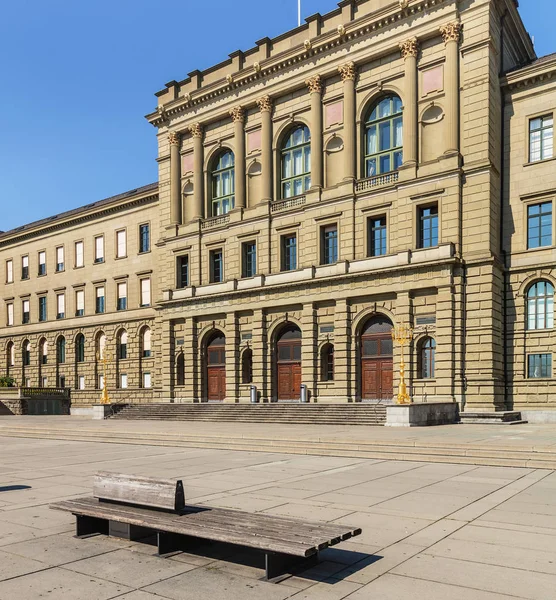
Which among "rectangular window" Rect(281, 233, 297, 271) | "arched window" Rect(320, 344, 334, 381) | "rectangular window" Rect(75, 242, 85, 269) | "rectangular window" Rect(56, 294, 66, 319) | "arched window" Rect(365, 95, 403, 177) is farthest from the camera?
"rectangular window" Rect(56, 294, 66, 319)

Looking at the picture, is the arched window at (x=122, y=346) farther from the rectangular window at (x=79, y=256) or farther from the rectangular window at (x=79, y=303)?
the rectangular window at (x=79, y=256)

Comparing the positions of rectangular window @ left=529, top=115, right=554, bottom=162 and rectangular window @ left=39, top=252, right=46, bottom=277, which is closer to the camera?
rectangular window @ left=529, top=115, right=554, bottom=162

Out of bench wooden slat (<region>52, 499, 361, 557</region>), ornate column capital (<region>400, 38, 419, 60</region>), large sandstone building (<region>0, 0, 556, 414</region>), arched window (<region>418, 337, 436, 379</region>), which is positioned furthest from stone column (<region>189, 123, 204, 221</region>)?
bench wooden slat (<region>52, 499, 361, 557</region>)

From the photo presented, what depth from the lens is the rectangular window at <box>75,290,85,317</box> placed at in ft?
206

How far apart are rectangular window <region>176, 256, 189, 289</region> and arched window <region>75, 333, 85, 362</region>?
17135mm

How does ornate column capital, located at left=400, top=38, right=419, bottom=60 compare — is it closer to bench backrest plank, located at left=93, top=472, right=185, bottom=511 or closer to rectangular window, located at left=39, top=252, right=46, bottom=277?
bench backrest plank, located at left=93, top=472, right=185, bottom=511

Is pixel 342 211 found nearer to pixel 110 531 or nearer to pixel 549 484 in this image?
pixel 549 484

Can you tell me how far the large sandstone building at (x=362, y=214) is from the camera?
35.8 m

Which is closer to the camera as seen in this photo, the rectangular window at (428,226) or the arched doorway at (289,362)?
the rectangular window at (428,226)

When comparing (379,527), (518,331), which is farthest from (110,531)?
(518,331)

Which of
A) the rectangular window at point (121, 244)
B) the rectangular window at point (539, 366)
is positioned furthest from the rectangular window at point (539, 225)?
the rectangular window at point (121, 244)

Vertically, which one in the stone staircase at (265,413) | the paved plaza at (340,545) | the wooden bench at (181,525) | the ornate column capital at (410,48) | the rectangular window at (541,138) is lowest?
the stone staircase at (265,413)

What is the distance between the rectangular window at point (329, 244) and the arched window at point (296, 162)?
3430 mm

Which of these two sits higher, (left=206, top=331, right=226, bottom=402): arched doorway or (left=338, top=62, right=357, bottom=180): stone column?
(left=338, top=62, right=357, bottom=180): stone column
